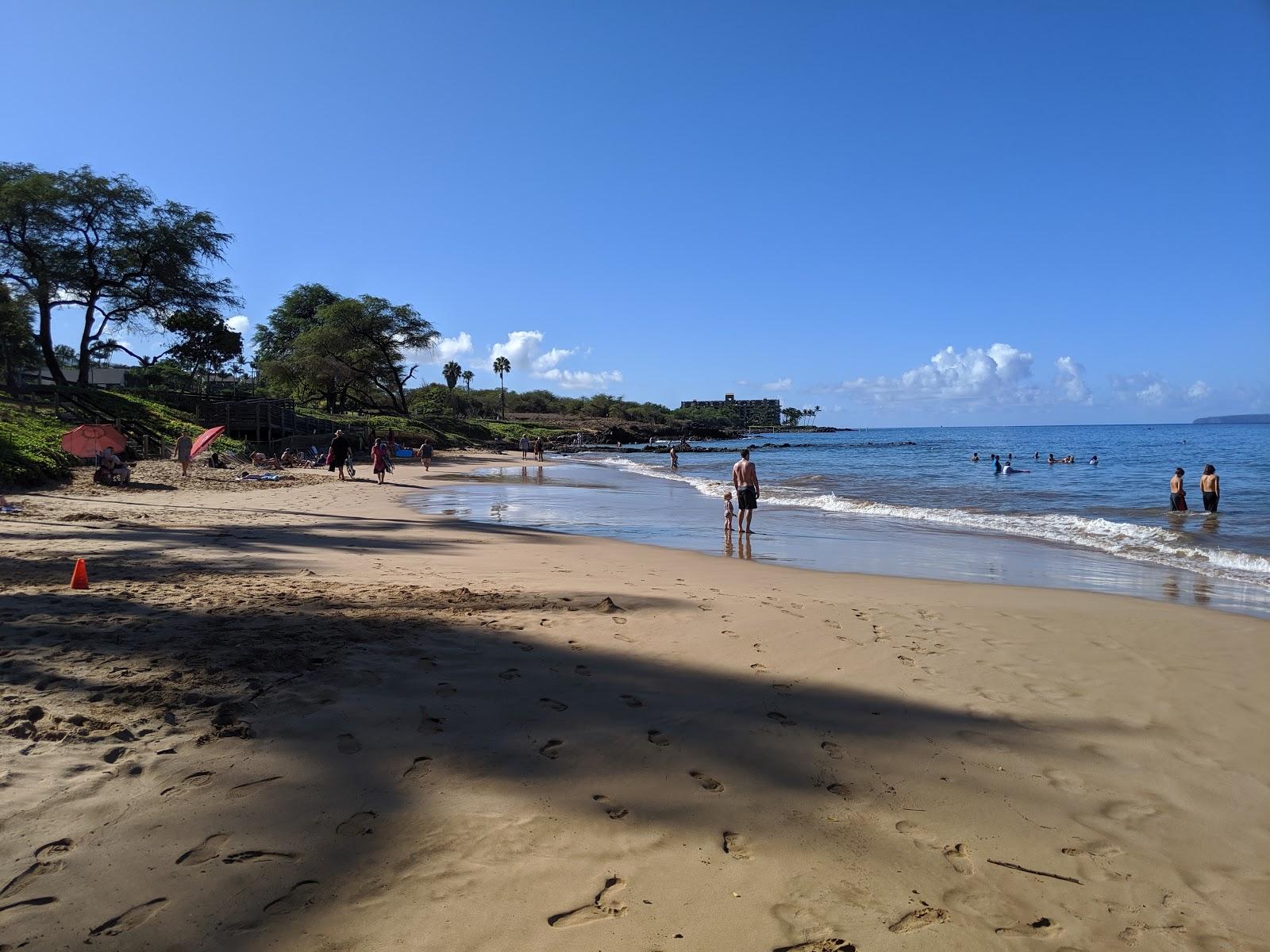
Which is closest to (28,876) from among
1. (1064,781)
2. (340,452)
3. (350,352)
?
(1064,781)

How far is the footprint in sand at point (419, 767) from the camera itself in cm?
325

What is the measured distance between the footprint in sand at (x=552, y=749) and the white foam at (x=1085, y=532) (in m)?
11.1

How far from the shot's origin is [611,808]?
3.09 meters

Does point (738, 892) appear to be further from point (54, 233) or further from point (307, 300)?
point (307, 300)

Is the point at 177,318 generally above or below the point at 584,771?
above

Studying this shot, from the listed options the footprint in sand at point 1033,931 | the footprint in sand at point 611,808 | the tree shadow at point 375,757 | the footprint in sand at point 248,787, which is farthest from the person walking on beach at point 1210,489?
the footprint in sand at point 248,787

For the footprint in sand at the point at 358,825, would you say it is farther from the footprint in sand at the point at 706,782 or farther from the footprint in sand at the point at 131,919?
the footprint in sand at the point at 706,782

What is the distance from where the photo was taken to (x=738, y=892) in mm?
2588

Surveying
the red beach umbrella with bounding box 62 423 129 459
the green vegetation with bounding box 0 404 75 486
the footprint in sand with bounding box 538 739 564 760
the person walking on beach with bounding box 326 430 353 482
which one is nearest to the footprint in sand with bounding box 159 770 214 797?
the footprint in sand with bounding box 538 739 564 760

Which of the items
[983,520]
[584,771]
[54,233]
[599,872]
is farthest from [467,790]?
[54,233]

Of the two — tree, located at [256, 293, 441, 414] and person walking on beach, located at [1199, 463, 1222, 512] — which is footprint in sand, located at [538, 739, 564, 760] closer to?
person walking on beach, located at [1199, 463, 1222, 512]

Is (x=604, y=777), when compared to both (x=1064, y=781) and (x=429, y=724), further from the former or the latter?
(x=1064, y=781)

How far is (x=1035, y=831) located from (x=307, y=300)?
7998cm

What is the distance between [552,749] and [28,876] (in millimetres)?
2023
